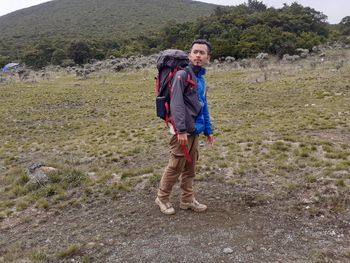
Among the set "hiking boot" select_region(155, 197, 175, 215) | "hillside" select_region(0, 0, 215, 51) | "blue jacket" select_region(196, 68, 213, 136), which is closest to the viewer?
"blue jacket" select_region(196, 68, 213, 136)

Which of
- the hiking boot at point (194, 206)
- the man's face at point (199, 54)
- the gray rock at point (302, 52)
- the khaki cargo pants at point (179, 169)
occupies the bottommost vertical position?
the gray rock at point (302, 52)

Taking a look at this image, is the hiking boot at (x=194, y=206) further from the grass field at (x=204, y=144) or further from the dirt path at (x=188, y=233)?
the grass field at (x=204, y=144)

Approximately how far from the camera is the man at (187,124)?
12.1ft

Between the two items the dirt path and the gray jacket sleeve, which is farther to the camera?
the gray jacket sleeve

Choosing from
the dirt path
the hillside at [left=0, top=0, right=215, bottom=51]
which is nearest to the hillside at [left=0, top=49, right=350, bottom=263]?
the dirt path

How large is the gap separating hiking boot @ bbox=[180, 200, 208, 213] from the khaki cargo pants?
4 cm

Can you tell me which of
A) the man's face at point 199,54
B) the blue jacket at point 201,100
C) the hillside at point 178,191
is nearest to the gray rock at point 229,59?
the hillside at point 178,191

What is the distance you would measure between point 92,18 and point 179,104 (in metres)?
76.2

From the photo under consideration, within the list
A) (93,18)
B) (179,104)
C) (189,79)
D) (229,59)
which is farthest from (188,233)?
(93,18)

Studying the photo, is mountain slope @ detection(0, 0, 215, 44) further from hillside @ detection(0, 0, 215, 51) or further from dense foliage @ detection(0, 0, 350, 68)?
dense foliage @ detection(0, 0, 350, 68)

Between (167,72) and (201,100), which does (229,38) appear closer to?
(201,100)

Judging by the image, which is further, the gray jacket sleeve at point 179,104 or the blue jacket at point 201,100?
the blue jacket at point 201,100

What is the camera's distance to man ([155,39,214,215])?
3674mm

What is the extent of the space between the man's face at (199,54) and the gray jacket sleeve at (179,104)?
27 cm
